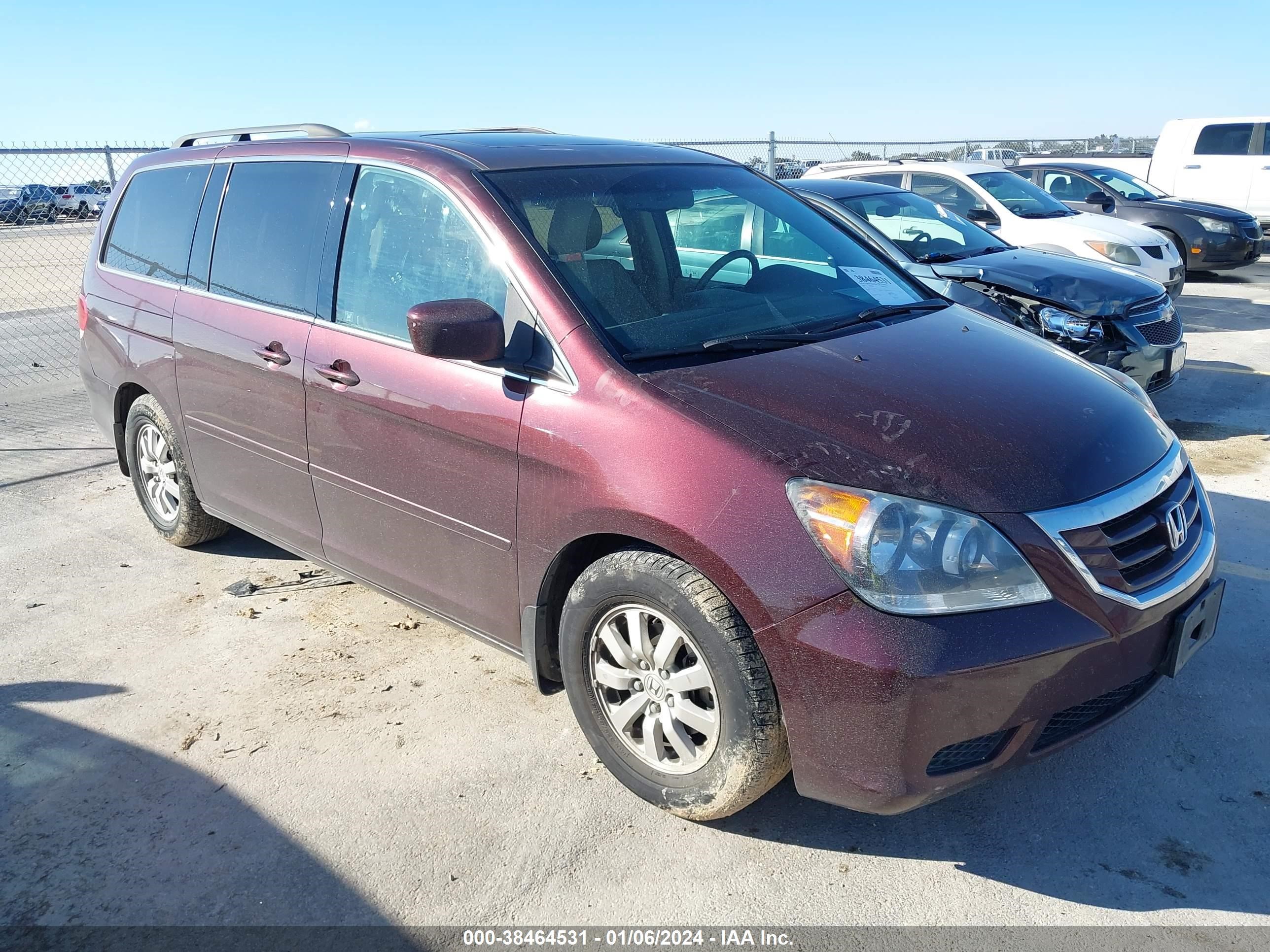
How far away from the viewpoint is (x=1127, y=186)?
1499cm

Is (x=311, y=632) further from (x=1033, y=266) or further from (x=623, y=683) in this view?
(x=1033, y=266)

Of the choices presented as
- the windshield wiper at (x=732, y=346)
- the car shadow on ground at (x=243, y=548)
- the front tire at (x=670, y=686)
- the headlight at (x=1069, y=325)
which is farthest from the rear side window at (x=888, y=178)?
the front tire at (x=670, y=686)

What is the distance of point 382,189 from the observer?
3.55m

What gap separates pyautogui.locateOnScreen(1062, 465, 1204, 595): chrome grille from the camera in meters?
2.55

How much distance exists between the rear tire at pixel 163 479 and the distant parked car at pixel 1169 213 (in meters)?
12.1

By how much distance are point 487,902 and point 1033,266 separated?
20.5 feet

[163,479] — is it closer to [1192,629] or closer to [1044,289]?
[1192,629]

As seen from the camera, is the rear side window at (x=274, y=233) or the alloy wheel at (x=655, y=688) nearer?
the alloy wheel at (x=655, y=688)

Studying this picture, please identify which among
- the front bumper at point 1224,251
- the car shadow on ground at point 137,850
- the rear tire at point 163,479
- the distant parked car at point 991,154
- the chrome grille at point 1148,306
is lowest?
the car shadow on ground at point 137,850

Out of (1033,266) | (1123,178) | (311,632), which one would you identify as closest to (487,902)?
(311,632)

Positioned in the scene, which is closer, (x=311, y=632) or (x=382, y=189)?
(x=382, y=189)

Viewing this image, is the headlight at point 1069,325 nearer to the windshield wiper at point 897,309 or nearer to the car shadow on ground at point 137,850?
the windshield wiper at point 897,309

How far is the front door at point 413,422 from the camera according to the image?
10.3 ft

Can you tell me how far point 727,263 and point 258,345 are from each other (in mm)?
1817
